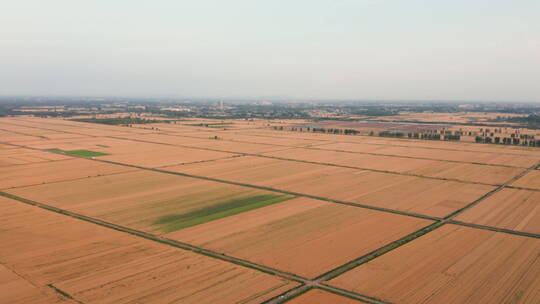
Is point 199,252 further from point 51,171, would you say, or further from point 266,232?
point 51,171

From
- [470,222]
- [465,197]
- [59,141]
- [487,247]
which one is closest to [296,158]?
[465,197]

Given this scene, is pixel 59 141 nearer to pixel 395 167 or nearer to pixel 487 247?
pixel 395 167

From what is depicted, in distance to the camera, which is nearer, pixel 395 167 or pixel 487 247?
pixel 487 247

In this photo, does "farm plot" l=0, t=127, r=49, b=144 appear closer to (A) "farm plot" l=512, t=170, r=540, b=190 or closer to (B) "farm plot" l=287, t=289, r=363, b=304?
(B) "farm plot" l=287, t=289, r=363, b=304

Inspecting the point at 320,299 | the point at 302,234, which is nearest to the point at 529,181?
the point at 302,234

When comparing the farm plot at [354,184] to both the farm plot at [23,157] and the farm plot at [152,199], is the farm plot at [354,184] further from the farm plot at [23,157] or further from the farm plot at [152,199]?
the farm plot at [23,157]

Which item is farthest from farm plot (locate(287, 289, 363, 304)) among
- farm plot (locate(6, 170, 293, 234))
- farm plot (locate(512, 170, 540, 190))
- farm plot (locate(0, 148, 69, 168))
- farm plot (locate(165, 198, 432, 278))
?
farm plot (locate(0, 148, 69, 168))
